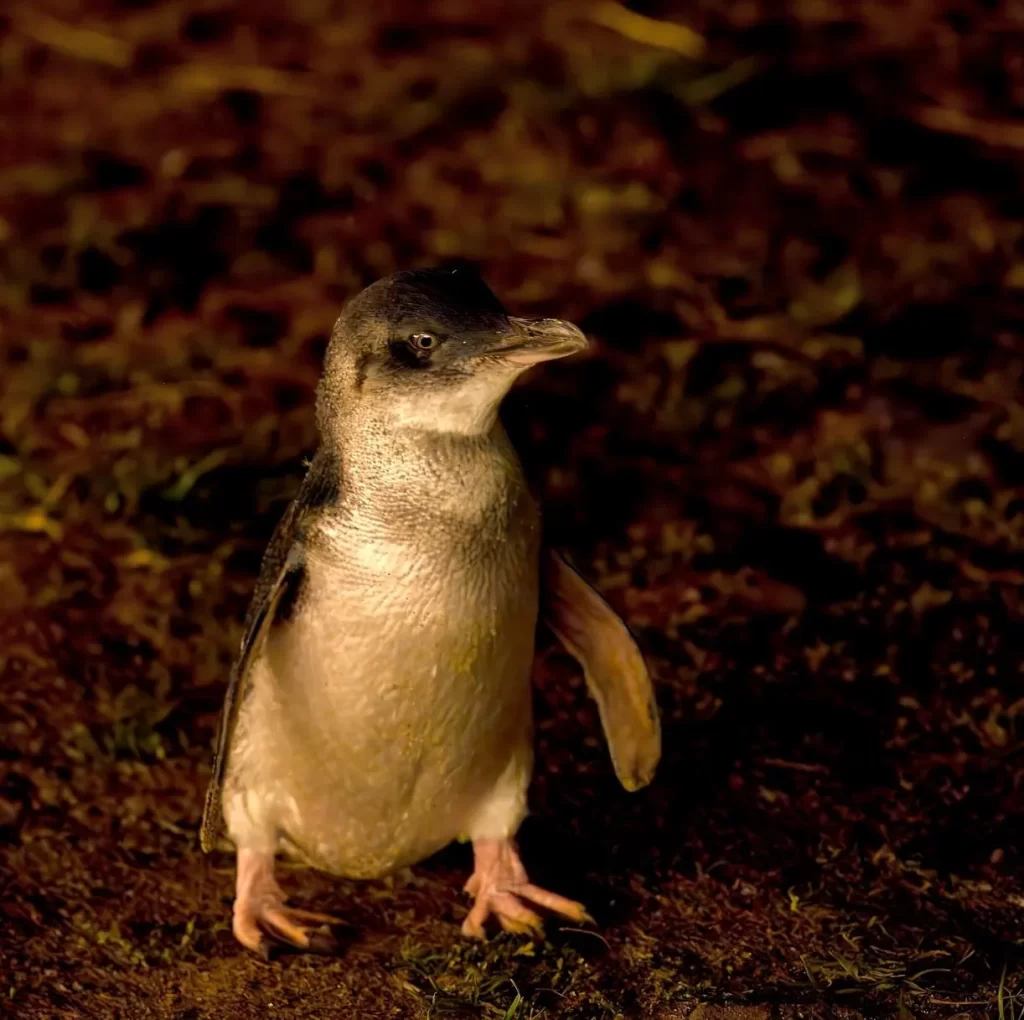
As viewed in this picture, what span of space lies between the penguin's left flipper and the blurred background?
0.17 meters

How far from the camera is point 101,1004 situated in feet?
6.95

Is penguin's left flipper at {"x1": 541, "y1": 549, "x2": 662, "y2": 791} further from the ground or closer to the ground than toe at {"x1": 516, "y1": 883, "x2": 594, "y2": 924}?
further from the ground

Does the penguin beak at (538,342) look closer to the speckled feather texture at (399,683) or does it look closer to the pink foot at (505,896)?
the speckled feather texture at (399,683)

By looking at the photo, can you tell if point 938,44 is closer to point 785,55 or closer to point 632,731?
point 785,55

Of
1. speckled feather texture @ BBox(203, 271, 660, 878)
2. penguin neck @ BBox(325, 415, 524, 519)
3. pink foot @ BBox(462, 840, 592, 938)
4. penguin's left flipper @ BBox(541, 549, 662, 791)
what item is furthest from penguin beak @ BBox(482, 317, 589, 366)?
pink foot @ BBox(462, 840, 592, 938)

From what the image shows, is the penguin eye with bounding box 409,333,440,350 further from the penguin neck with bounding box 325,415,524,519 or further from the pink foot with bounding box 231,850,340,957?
the pink foot with bounding box 231,850,340,957

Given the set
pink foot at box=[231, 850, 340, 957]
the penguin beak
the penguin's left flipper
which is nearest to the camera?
the penguin beak

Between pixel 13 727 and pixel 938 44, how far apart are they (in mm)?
3777

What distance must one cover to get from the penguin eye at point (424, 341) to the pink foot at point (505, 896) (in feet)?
2.38

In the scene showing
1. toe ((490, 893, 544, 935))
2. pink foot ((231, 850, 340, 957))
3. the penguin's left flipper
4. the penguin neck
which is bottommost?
pink foot ((231, 850, 340, 957))

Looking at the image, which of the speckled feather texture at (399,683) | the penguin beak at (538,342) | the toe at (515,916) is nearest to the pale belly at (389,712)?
the speckled feather texture at (399,683)

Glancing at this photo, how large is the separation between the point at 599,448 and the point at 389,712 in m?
1.69

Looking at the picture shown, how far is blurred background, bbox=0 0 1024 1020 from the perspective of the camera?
7.39 ft

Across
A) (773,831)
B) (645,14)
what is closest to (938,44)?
(645,14)
